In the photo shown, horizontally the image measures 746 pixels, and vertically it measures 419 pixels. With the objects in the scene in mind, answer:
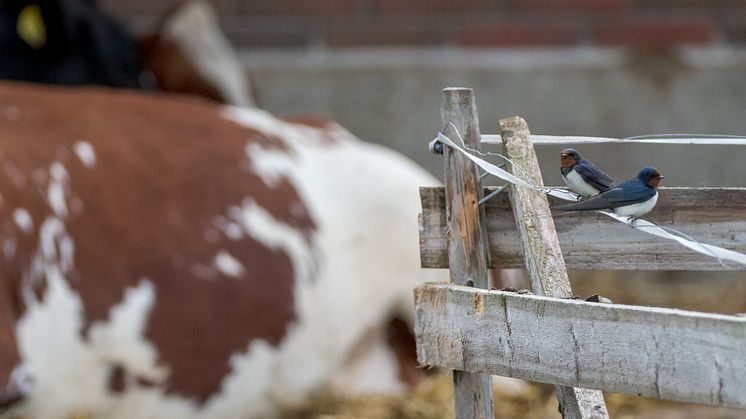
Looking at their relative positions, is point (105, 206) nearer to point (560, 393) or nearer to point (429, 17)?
point (560, 393)

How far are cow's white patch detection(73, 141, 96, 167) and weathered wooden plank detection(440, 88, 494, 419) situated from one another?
1660 millimetres

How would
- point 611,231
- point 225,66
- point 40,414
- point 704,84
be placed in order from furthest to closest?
point 704,84, point 225,66, point 40,414, point 611,231

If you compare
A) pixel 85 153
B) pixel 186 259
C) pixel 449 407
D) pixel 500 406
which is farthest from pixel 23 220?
pixel 500 406

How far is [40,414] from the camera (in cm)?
271

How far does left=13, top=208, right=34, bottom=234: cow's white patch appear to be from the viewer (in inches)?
108

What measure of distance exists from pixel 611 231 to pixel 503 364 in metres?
0.20

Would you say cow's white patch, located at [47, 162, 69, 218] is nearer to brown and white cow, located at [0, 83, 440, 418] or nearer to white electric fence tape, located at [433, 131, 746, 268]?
brown and white cow, located at [0, 83, 440, 418]

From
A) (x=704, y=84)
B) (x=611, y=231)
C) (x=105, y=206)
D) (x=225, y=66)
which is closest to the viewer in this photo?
(x=611, y=231)

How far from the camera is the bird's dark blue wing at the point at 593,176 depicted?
1312 mm

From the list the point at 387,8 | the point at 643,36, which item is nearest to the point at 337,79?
the point at 387,8

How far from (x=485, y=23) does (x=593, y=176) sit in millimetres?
3624

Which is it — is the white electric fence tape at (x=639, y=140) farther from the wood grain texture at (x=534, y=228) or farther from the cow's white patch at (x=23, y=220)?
the cow's white patch at (x=23, y=220)

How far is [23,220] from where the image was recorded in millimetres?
2758

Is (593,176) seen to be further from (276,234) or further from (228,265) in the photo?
(276,234)
